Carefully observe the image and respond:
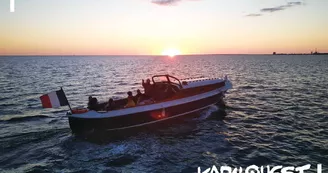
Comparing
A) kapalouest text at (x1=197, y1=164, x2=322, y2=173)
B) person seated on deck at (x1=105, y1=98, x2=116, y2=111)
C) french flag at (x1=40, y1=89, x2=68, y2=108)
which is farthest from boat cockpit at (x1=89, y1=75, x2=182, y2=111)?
kapalouest text at (x1=197, y1=164, x2=322, y2=173)

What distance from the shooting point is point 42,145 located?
11734mm

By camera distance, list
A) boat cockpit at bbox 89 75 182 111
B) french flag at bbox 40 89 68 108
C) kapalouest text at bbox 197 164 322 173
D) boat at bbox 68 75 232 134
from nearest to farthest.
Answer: kapalouest text at bbox 197 164 322 173 → french flag at bbox 40 89 68 108 → boat at bbox 68 75 232 134 → boat cockpit at bbox 89 75 182 111

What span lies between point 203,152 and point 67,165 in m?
5.41

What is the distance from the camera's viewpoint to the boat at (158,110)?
1282 cm

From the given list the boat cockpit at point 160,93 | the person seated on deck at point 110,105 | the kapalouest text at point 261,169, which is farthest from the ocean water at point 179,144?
the person seated on deck at point 110,105

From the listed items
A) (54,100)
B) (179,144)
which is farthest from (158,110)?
(54,100)

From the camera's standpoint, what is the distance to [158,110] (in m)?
14.6

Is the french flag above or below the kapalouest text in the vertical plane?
above

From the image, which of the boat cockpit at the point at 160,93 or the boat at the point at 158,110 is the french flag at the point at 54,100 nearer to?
the boat at the point at 158,110

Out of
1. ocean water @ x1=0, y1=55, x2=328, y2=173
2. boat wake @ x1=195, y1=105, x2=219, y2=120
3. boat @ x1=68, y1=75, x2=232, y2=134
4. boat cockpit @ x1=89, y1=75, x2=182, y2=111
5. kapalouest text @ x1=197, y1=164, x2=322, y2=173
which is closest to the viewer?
kapalouest text @ x1=197, y1=164, x2=322, y2=173

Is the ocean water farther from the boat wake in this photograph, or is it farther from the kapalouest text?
the kapalouest text

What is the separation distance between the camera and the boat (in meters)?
12.8

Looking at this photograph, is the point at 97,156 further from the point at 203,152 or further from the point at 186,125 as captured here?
the point at 186,125

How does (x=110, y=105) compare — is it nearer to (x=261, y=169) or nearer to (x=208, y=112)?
(x=208, y=112)
